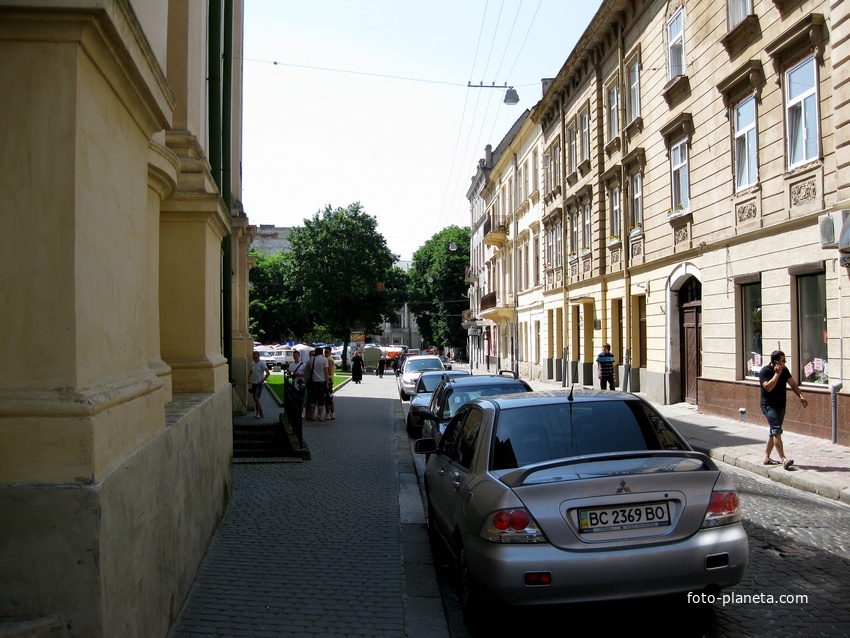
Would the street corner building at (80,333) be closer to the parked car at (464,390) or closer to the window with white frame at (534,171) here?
the parked car at (464,390)

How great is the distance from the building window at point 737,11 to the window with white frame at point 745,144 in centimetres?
179

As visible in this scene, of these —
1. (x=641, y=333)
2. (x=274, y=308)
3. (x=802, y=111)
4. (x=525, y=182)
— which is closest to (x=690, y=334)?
(x=641, y=333)

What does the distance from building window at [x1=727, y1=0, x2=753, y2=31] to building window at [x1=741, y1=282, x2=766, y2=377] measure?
5657 millimetres

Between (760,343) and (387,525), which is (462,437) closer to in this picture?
(387,525)

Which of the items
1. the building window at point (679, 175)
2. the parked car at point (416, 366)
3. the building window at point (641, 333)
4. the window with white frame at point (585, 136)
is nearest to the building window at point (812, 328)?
the building window at point (679, 175)

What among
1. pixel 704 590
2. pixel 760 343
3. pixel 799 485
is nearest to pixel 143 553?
pixel 704 590

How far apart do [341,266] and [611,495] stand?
56.9 meters

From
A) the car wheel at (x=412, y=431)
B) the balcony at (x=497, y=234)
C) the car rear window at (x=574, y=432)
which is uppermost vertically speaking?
the balcony at (x=497, y=234)

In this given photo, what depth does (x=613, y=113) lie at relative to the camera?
2628 cm

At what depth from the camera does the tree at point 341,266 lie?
60406 mm

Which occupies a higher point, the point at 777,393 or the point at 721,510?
the point at 777,393

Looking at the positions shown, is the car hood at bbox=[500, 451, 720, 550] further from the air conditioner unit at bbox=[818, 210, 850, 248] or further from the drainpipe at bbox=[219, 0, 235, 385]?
the air conditioner unit at bbox=[818, 210, 850, 248]

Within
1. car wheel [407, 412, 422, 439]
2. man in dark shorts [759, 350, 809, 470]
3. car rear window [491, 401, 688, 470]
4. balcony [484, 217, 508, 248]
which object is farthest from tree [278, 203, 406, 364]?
car rear window [491, 401, 688, 470]

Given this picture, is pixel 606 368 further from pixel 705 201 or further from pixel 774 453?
pixel 774 453
